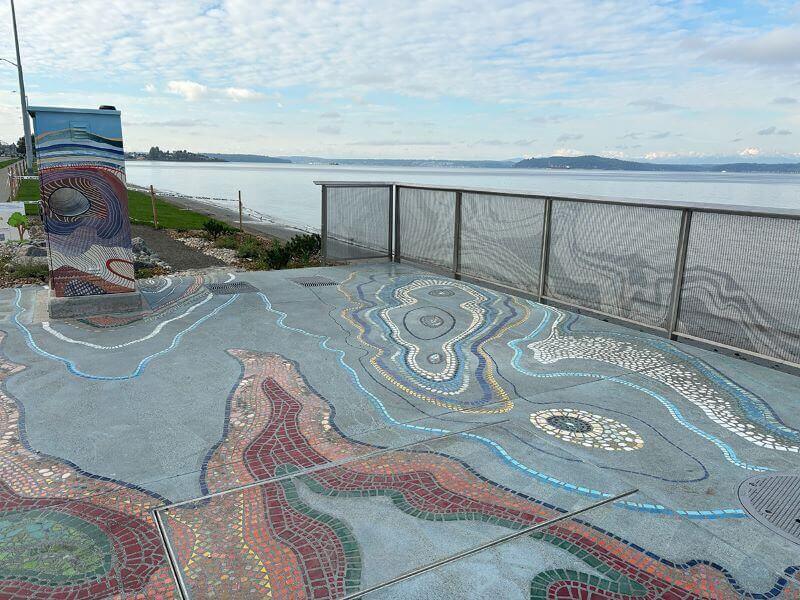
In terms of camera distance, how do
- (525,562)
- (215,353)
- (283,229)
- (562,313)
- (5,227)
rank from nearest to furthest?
(525,562), (215,353), (562,313), (5,227), (283,229)

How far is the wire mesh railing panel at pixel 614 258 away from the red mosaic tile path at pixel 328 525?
4043 millimetres

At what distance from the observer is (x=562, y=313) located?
301 inches

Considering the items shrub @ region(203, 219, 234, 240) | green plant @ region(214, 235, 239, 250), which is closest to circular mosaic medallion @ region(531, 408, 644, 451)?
green plant @ region(214, 235, 239, 250)

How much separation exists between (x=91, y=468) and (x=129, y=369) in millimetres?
1820

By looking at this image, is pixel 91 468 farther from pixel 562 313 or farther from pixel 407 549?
pixel 562 313

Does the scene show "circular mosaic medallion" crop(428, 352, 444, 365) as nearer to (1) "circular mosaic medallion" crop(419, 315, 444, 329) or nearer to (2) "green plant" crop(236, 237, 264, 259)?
(1) "circular mosaic medallion" crop(419, 315, 444, 329)

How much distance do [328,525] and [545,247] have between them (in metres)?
5.75

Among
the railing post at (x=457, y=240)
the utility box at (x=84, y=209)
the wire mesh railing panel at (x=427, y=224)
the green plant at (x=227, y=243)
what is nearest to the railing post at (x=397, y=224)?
the wire mesh railing panel at (x=427, y=224)

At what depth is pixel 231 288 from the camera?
28.5ft

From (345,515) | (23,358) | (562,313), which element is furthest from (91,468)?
(562,313)

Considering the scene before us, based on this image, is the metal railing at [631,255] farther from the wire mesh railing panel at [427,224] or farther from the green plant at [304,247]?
the green plant at [304,247]

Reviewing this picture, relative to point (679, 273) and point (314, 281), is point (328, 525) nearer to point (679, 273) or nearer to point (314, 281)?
point (679, 273)

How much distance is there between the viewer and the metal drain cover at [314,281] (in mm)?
9164

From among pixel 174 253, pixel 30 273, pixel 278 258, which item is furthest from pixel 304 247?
pixel 30 273
